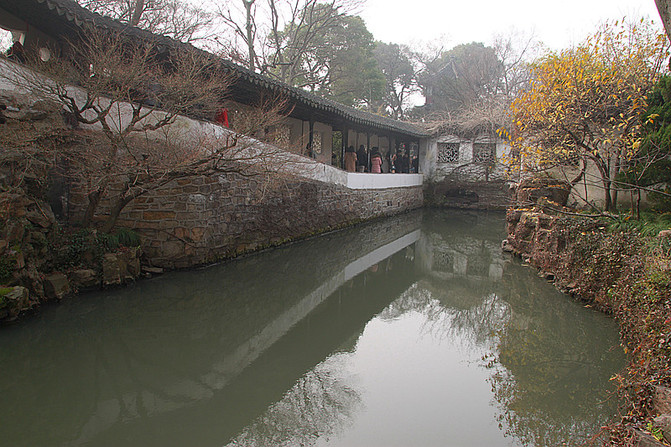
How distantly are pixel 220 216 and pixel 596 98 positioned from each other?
5933 mm

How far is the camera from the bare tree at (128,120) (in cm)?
527

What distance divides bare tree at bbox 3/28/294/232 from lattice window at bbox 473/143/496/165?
13.0 m

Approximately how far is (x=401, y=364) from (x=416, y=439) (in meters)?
1.23

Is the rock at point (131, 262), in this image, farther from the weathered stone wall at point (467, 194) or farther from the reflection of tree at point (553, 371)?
the weathered stone wall at point (467, 194)

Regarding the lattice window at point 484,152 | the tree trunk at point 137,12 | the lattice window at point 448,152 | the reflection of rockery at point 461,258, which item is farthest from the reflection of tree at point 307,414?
the lattice window at point 448,152

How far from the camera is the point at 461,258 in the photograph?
9273 millimetres

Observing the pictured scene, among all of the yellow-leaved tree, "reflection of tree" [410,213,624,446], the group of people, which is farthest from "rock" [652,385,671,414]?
the group of people

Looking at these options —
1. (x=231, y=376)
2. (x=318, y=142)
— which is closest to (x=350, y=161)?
(x=318, y=142)

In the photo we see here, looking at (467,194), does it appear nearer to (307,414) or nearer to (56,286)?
(56,286)

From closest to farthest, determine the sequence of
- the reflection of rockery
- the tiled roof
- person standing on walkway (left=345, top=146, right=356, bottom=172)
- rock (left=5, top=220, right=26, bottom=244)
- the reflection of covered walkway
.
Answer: the reflection of covered walkway
rock (left=5, top=220, right=26, bottom=244)
the tiled roof
the reflection of rockery
person standing on walkway (left=345, top=146, right=356, bottom=172)

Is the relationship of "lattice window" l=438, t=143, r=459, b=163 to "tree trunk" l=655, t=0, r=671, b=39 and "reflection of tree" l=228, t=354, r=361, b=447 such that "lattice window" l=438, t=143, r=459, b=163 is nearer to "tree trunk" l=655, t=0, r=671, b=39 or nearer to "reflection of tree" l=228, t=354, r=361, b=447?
"reflection of tree" l=228, t=354, r=361, b=447

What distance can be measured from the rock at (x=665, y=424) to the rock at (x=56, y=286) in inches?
222

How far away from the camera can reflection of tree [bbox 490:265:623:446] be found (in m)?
3.15

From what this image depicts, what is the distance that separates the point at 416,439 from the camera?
116 inches
